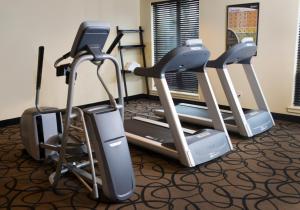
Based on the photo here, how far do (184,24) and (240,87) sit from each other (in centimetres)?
168

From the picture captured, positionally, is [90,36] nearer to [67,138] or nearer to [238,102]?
[67,138]

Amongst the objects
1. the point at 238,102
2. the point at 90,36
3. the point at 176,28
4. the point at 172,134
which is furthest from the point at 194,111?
the point at 90,36

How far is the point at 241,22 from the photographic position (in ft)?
16.3

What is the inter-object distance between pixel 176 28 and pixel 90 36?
3.79 meters

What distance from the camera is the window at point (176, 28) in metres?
5.73

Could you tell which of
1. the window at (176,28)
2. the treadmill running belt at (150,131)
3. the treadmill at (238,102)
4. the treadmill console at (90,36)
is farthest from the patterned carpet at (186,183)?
the window at (176,28)

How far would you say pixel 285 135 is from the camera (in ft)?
13.4

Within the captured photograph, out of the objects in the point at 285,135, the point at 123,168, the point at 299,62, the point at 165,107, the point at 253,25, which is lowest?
the point at 285,135

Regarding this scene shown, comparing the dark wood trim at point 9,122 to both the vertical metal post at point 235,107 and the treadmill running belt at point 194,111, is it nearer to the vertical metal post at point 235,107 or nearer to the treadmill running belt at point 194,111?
the treadmill running belt at point 194,111

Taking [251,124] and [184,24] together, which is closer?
[251,124]

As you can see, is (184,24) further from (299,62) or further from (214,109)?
(214,109)

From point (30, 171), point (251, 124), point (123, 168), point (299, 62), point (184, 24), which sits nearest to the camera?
point (123, 168)

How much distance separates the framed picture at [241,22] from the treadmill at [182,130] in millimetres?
1851

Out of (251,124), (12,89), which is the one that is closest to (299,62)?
(251,124)
